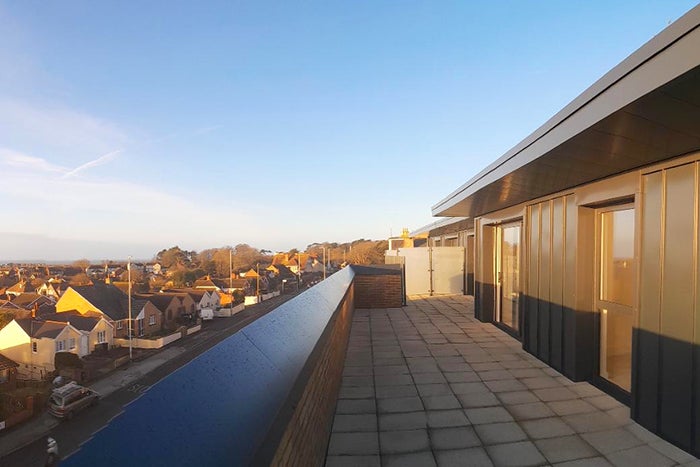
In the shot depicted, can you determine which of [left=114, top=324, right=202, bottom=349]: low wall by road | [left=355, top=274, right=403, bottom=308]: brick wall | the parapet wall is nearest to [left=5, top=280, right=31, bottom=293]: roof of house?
[left=114, top=324, right=202, bottom=349]: low wall by road

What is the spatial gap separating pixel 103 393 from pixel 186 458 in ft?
81.4

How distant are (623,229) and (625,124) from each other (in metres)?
2.42

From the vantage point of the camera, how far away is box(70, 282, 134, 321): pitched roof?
106ft

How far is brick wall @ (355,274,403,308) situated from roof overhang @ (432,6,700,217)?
6296 mm

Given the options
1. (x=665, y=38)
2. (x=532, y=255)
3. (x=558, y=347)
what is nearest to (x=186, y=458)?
(x=665, y=38)

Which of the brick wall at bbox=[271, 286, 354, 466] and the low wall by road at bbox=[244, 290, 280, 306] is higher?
the brick wall at bbox=[271, 286, 354, 466]

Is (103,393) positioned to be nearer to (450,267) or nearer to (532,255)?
(450,267)

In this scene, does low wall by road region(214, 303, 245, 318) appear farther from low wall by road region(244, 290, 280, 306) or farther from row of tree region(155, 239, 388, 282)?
row of tree region(155, 239, 388, 282)

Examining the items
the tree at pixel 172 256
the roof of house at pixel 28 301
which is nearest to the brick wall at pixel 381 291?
the roof of house at pixel 28 301

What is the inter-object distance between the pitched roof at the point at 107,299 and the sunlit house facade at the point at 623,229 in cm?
3624

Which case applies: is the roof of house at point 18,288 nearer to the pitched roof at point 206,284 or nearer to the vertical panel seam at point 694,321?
the pitched roof at point 206,284

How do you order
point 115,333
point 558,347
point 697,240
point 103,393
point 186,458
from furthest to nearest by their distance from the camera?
1. point 115,333
2. point 103,393
3. point 558,347
4. point 697,240
5. point 186,458

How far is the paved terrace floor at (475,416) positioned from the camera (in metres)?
3.06

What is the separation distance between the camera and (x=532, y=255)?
5.86m
